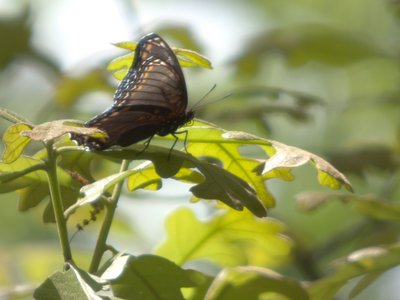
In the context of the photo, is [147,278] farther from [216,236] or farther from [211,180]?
[216,236]

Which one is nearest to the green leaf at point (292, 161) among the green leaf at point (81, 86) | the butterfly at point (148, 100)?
the butterfly at point (148, 100)

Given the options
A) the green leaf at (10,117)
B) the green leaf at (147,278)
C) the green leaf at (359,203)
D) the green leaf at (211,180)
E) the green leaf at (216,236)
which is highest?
the green leaf at (10,117)

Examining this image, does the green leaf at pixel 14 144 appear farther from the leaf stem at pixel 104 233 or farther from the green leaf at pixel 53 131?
the leaf stem at pixel 104 233

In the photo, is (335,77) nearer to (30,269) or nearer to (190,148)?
(30,269)

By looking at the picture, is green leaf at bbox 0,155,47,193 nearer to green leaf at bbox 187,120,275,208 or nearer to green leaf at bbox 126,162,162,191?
green leaf at bbox 126,162,162,191

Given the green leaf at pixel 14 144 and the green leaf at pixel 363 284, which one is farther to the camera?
the green leaf at pixel 363 284

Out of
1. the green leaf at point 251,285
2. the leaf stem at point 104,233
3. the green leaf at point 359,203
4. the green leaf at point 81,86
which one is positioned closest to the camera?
the leaf stem at point 104,233

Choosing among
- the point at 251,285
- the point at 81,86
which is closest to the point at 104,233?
the point at 251,285
